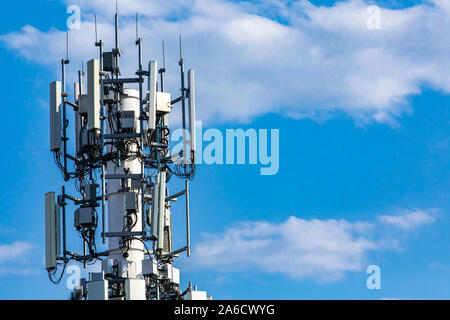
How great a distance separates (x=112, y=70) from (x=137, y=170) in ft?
17.2

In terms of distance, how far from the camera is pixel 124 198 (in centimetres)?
6000

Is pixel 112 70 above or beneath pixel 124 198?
above

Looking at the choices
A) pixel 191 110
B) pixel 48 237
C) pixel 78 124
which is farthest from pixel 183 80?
pixel 48 237
